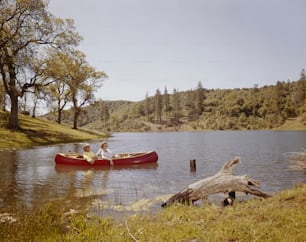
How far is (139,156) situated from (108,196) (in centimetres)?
1075

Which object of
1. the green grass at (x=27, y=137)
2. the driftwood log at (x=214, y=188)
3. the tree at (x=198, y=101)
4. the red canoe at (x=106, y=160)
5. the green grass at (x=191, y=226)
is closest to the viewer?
the green grass at (x=191, y=226)

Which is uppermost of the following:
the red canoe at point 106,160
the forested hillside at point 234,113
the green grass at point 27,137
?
the forested hillside at point 234,113

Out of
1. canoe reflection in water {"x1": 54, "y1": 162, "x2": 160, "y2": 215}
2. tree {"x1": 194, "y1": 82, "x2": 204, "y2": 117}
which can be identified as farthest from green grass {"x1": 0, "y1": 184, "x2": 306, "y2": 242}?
tree {"x1": 194, "y1": 82, "x2": 204, "y2": 117}

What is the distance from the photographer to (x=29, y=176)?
1839cm

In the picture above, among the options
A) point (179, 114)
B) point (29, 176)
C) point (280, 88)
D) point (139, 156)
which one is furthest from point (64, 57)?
point (179, 114)

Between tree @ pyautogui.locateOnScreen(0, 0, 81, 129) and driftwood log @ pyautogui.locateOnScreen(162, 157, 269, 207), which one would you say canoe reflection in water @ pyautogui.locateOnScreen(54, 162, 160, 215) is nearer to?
driftwood log @ pyautogui.locateOnScreen(162, 157, 269, 207)

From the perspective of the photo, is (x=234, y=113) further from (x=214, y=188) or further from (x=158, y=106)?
(x=214, y=188)

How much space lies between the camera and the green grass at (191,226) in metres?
6.14

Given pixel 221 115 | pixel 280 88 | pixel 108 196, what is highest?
pixel 280 88

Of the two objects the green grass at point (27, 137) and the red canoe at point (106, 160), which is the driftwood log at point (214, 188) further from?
the green grass at point (27, 137)

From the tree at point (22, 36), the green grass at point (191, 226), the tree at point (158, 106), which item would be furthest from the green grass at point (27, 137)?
the tree at point (158, 106)

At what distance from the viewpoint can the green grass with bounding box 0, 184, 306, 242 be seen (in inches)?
242

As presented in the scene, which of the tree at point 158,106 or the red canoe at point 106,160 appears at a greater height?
the tree at point 158,106

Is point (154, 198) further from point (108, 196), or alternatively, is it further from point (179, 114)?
point (179, 114)
